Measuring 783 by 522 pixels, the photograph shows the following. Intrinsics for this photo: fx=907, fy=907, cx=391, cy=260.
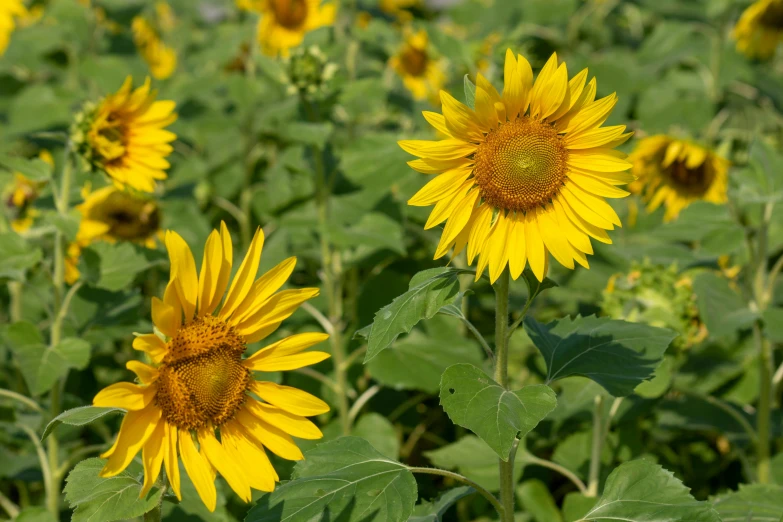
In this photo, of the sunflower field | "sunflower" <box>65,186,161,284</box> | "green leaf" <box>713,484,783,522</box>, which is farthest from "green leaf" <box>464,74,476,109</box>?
"sunflower" <box>65,186,161,284</box>

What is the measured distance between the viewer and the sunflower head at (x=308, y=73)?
245cm

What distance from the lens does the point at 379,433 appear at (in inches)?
94.4

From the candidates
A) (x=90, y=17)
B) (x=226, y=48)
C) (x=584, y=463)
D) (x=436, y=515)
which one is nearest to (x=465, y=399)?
(x=436, y=515)

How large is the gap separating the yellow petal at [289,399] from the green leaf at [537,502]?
0.95 m

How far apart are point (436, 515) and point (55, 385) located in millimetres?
1041

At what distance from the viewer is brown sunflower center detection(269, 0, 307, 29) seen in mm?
3914

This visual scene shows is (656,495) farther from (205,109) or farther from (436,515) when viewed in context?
(205,109)

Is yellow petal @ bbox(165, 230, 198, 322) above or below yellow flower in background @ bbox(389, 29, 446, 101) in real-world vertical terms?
below

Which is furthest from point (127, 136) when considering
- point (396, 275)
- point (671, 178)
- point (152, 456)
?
point (671, 178)

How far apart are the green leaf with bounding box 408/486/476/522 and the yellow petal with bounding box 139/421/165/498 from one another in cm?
45

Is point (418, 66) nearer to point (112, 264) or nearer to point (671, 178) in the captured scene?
point (671, 178)

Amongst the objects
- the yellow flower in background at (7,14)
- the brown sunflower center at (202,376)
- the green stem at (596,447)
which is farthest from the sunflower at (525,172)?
Result: the yellow flower in background at (7,14)

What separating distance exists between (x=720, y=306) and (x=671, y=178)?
0.98 m

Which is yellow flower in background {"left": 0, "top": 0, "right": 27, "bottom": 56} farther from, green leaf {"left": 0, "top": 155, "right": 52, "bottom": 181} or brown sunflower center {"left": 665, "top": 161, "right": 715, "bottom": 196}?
brown sunflower center {"left": 665, "top": 161, "right": 715, "bottom": 196}
